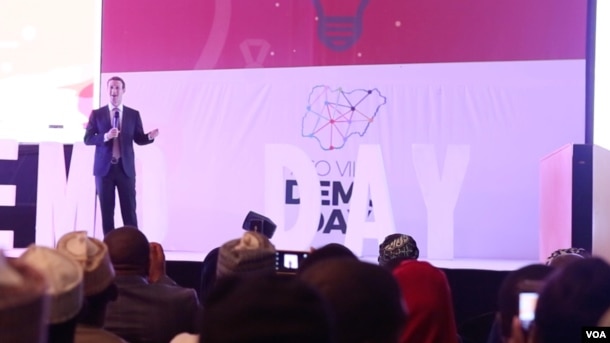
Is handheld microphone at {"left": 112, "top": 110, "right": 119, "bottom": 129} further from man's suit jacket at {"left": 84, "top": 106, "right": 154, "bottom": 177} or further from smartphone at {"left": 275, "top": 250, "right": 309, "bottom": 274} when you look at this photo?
smartphone at {"left": 275, "top": 250, "right": 309, "bottom": 274}

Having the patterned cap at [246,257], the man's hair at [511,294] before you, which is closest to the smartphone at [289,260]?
the patterned cap at [246,257]

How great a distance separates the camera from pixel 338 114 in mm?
6527

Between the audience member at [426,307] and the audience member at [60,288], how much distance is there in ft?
3.39

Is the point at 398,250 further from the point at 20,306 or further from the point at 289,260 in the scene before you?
the point at 20,306

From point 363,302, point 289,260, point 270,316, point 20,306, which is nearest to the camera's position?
point 20,306

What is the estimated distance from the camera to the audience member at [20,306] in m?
0.83

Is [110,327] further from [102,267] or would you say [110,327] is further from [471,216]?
[471,216]

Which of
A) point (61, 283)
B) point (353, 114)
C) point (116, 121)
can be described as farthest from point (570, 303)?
point (353, 114)

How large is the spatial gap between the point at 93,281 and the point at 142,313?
0.68m

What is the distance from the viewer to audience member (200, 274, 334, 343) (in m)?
0.99

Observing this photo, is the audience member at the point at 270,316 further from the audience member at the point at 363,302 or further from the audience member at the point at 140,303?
the audience member at the point at 140,303

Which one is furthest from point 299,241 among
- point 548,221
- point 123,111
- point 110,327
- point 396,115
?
point 110,327

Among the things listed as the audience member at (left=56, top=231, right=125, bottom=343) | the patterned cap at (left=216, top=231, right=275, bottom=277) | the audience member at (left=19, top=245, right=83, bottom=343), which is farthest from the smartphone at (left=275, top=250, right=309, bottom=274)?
the audience member at (left=19, top=245, right=83, bottom=343)

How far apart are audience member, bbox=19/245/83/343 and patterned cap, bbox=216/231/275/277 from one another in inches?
35.5
